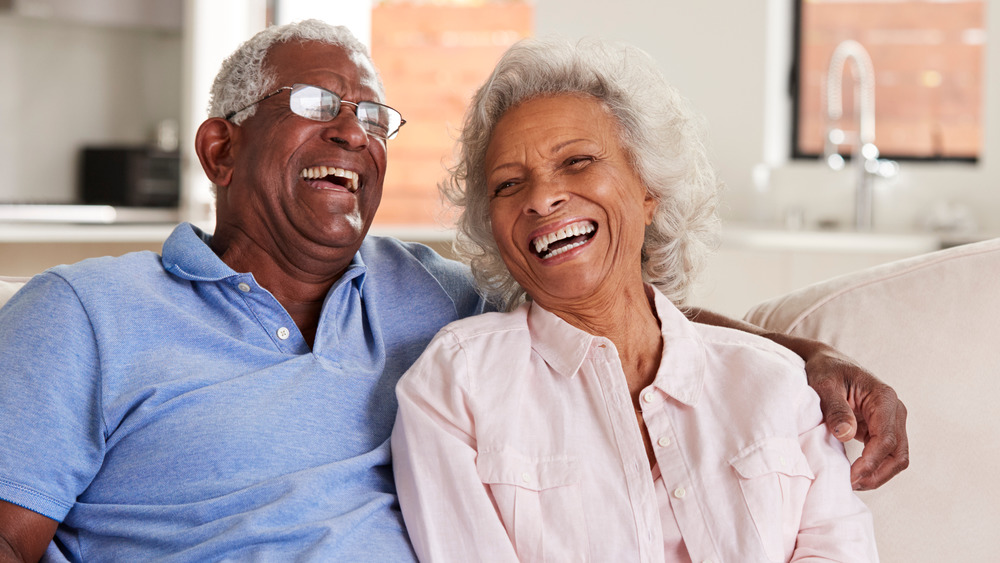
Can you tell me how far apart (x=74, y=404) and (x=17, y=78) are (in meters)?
4.59

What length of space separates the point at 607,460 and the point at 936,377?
1.95ft

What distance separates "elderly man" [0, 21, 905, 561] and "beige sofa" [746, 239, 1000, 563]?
0.16 metres

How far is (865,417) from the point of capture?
1407mm

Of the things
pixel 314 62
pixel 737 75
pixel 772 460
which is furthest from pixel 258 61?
pixel 737 75

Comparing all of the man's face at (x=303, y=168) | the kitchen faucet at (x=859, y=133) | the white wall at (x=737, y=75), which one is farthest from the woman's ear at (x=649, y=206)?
the white wall at (x=737, y=75)

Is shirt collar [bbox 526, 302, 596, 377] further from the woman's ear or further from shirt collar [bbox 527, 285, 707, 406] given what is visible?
the woman's ear

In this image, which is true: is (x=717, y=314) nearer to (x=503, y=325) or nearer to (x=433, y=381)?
(x=503, y=325)

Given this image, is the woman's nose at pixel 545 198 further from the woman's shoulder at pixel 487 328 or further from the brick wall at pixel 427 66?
the brick wall at pixel 427 66

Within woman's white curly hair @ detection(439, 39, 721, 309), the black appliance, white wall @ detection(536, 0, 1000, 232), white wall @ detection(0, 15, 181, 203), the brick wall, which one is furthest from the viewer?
the brick wall

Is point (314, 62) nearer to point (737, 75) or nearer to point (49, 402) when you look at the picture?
point (49, 402)

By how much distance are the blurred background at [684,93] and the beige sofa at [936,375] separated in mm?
2098

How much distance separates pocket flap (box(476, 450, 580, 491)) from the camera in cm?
136

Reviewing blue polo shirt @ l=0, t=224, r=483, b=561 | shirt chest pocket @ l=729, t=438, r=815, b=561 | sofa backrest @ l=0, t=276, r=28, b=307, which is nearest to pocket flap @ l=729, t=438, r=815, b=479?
shirt chest pocket @ l=729, t=438, r=815, b=561

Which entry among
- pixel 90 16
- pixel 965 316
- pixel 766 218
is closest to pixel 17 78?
pixel 90 16
